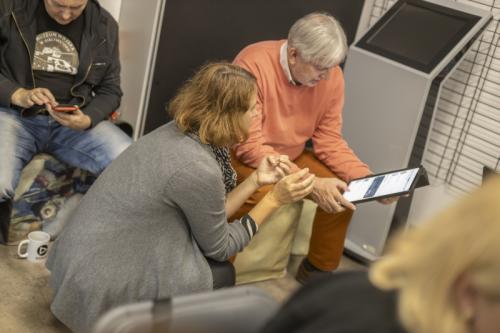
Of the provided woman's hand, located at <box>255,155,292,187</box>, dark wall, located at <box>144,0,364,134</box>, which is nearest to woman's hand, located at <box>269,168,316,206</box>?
woman's hand, located at <box>255,155,292,187</box>

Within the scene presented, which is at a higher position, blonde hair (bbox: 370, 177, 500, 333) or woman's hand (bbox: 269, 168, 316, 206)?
blonde hair (bbox: 370, 177, 500, 333)

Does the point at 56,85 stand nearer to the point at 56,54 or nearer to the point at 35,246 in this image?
the point at 56,54

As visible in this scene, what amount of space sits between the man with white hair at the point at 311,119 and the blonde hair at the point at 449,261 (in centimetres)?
161

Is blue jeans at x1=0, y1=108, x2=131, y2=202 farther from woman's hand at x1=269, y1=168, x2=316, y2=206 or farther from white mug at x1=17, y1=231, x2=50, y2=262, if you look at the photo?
woman's hand at x1=269, y1=168, x2=316, y2=206

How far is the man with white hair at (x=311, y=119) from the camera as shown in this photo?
267cm

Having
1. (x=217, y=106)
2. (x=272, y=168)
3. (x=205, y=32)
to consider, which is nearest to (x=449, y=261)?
(x=217, y=106)

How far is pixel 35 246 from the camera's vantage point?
2.68 metres

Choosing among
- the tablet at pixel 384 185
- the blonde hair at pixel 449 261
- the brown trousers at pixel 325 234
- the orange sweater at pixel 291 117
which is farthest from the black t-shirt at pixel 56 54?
the blonde hair at pixel 449 261

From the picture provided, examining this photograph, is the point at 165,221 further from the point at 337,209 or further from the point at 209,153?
the point at 337,209

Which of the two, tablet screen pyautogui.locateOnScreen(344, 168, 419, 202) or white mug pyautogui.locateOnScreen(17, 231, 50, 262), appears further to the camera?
white mug pyautogui.locateOnScreen(17, 231, 50, 262)

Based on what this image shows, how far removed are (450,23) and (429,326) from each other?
7.77 ft

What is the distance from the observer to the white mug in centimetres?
268

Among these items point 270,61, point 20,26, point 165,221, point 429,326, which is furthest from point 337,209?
point 429,326

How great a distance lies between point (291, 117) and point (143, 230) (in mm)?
1000
